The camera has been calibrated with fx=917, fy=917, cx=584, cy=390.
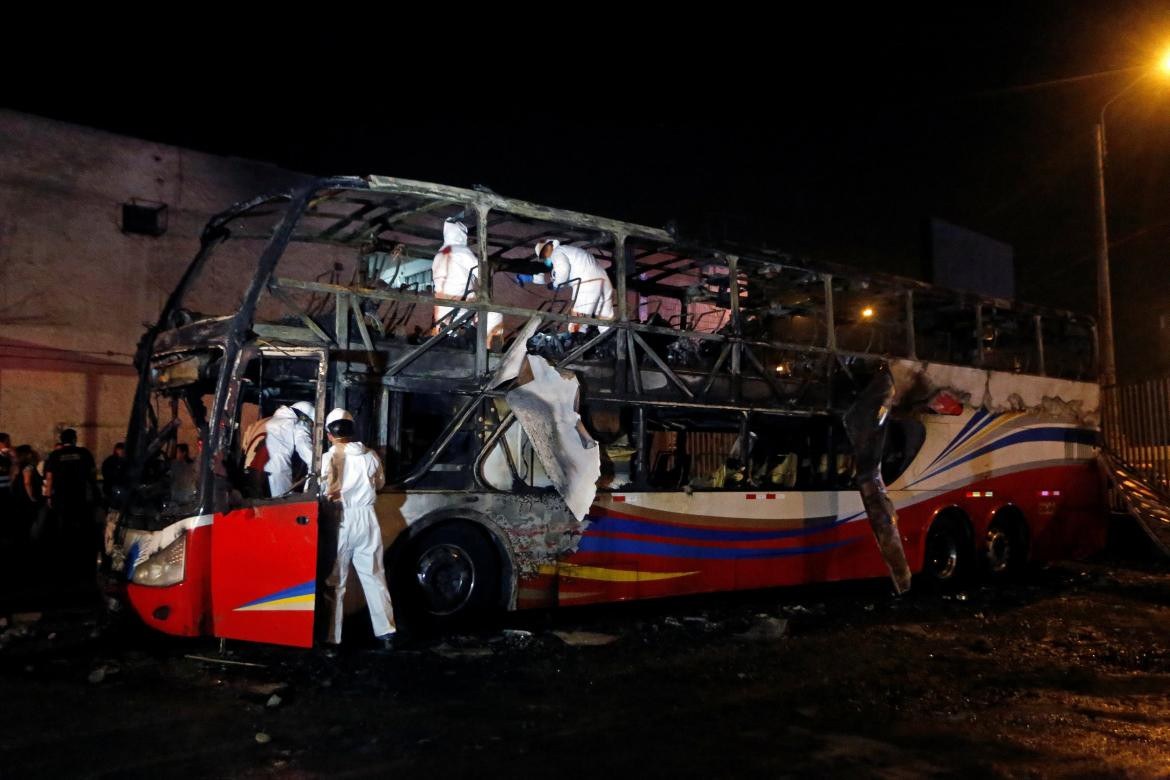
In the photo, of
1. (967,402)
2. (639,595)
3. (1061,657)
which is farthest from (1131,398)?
(639,595)

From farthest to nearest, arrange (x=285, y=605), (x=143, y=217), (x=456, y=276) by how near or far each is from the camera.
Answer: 1. (x=143, y=217)
2. (x=456, y=276)
3. (x=285, y=605)

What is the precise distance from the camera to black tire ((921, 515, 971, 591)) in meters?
11.2

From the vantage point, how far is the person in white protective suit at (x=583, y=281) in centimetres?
863

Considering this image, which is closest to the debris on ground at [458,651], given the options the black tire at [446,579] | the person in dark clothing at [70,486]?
the black tire at [446,579]

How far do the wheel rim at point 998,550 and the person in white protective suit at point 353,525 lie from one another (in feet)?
27.5

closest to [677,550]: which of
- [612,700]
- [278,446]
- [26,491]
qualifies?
Answer: [612,700]

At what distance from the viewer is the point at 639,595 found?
8.41m

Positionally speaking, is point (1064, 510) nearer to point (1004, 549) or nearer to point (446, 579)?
point (1004, 549)

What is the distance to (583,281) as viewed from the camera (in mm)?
8633

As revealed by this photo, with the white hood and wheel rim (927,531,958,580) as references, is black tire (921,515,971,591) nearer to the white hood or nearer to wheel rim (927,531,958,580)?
wheel rim (927,531,958,580)

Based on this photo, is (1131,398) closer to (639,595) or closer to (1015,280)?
(639,595)

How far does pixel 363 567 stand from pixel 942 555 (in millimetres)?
7713

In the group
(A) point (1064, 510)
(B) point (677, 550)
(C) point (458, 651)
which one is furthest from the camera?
(A) point (1064, 510)

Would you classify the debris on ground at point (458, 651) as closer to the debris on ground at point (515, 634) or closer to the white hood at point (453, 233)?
the debris on ground at point (515, 634)
